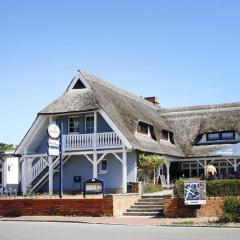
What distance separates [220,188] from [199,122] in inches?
805

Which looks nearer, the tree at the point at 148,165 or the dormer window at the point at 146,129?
the tree at the point at 148,165

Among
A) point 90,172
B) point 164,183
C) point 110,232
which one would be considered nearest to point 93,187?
point 110,232

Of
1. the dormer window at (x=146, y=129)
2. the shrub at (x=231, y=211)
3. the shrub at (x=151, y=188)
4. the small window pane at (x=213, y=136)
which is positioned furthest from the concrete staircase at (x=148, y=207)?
the small window pane at (x=213, y=136)

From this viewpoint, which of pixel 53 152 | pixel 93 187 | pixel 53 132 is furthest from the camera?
pixel 53 132

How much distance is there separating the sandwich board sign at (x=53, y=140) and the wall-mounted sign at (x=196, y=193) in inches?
324

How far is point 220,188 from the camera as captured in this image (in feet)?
77.8

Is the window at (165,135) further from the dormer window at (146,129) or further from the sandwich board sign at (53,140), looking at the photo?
the sandwich board sign at (53,140)

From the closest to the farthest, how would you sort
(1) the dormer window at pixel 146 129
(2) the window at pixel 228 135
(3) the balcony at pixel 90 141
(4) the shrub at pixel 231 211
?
1. (4) the shrub at pixel 231 211
2. (3) the balcony at pixel 90 141
3. (1) the dormer window at pixel 146 129
4. (2) the window at pixel 228 135

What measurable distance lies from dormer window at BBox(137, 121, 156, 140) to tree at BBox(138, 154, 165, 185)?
2209 mm

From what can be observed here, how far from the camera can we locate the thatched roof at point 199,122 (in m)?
40.9

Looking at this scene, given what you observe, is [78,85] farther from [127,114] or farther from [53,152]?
[53,152]

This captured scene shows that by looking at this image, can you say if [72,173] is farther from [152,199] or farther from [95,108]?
[152,199]

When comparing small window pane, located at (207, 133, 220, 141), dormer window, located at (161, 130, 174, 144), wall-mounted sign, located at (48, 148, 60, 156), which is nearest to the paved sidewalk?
wall-mounted sign, located at (48, 148, 60, 156)

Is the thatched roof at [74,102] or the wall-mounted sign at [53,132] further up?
the thatched roof at [74,102]
